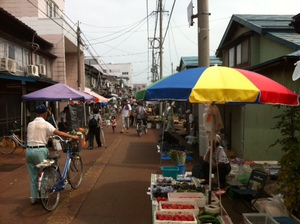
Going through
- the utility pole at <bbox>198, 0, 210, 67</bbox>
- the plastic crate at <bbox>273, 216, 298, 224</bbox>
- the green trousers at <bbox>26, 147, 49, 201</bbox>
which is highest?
the utility pole at <bbox>198, 0, 210, 67</bbox>

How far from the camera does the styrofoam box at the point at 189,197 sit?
4.88 meters

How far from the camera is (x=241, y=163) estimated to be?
822cm

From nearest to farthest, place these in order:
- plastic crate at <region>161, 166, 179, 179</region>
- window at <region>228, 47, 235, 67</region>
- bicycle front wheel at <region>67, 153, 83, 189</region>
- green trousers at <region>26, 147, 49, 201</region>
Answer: green trousers at <region>26, 147, 49, 201</region> → plastic crate at <region>161, 166, 179, 179</region> → bicycle front wheel at <region>67, 153, 83, 189</region> → window at <region>228, 47, 235, 67</region>

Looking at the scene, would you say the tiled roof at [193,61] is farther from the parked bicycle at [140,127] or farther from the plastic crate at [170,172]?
the plastic crate at [170,172]

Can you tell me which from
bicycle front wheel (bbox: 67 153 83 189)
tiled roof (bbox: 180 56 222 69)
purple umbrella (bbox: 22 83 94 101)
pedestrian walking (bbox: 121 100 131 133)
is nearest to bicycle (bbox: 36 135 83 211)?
bicycle front wheel (bbox: 67 153 83 189)

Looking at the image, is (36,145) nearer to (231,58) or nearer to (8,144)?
(8,144)

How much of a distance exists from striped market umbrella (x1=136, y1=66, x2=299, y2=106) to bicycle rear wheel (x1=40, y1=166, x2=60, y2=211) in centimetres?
248

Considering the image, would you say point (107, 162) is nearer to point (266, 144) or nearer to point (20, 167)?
point (20, 167)

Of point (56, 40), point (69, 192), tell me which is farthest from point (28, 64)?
point (69, 192)

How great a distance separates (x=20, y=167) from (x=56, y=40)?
12.6 metres

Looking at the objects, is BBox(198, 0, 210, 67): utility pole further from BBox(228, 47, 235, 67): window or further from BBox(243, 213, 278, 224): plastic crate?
BBox(228, 47, 235, 67): window

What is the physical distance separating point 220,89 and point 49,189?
3759mm

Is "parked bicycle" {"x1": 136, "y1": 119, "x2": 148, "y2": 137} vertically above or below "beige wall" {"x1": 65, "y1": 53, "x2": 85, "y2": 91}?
below

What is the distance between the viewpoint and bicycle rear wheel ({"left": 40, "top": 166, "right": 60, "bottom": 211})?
5316 millimetres
